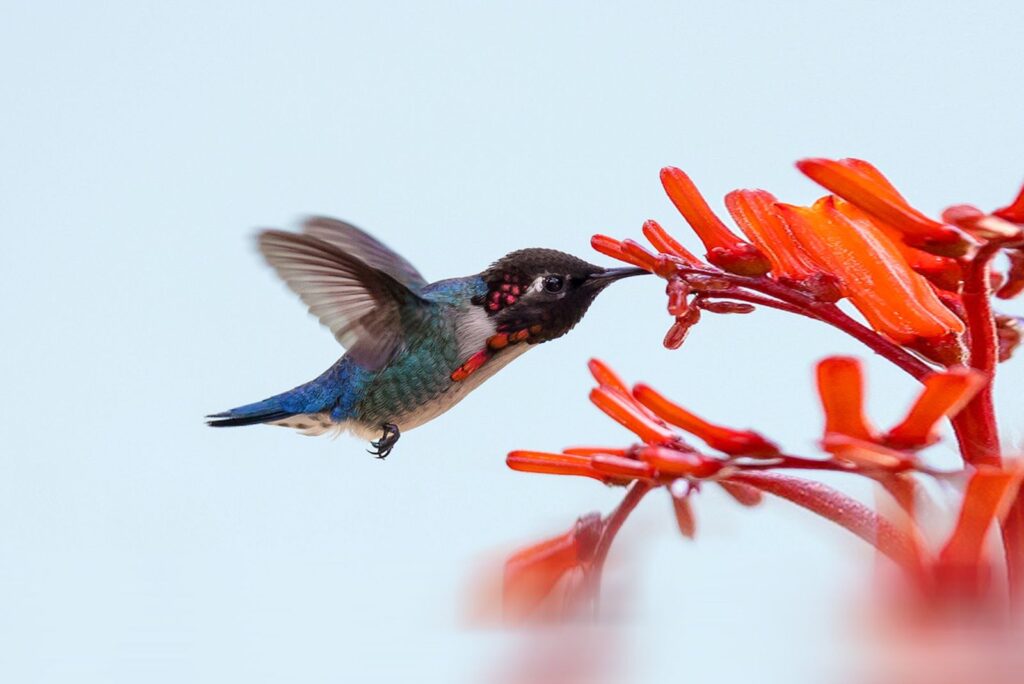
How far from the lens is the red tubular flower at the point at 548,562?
223 cm

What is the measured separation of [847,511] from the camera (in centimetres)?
197

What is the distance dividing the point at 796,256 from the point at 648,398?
0.42 metres

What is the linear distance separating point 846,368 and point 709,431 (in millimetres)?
252

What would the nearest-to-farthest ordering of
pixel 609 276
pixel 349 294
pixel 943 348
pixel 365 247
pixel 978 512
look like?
pixel 978 512 → pixel 943 348 → pixel 609 276 → pixel 349 294 → pixel 365 247

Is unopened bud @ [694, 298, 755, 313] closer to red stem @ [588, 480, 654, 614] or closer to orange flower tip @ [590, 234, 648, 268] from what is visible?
orange flower tip @ [590, 234, 648, 268]

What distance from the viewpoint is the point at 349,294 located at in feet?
12.6

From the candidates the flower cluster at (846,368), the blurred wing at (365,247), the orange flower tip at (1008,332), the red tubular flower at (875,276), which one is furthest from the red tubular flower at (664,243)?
the blurred wing at (365,247)

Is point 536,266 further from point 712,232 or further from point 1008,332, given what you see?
point 1008,332

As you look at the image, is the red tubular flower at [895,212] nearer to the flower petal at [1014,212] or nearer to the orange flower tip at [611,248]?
the flower petal at [1014,212]

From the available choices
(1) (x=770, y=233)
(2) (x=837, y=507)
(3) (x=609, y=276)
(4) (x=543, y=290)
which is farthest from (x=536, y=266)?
(2) (x=837, y=507)

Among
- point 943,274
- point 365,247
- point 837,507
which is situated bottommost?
point 837,507

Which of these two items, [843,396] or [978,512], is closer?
[978,512]

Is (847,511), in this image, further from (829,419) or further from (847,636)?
(847,636)

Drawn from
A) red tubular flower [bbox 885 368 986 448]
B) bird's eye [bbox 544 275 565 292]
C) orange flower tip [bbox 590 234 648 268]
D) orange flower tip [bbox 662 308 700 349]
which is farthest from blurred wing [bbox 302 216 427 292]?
red tubular flower [bbox 885 368 986 448]
